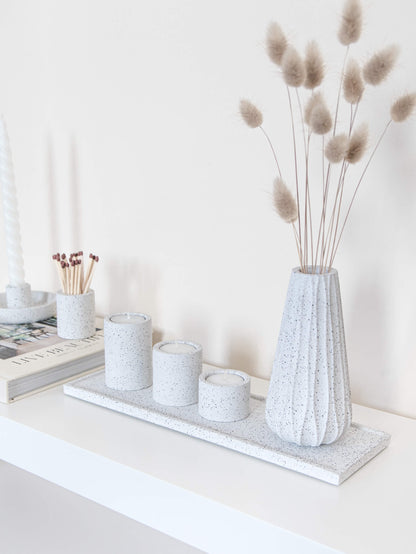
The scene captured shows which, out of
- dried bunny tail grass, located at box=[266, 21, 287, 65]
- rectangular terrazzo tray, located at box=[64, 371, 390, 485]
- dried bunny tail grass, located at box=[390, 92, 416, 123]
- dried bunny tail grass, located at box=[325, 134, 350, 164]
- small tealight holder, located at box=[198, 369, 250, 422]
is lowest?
rectangular terrazzo tray, located at box=[64, 371, 390, 485]

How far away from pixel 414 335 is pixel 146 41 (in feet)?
1.76

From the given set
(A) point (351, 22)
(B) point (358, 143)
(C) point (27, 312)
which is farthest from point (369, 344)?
(C) point (27, 312)

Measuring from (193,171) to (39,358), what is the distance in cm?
32

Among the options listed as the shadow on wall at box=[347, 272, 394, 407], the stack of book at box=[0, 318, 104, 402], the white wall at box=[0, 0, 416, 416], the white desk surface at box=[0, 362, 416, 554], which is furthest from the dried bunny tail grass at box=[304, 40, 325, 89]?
the stack of book at box=[0, 318, 104, 402]

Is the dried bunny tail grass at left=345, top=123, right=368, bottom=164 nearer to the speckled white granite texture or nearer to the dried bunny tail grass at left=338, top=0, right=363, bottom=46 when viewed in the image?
the dried bunny tail grass at left=338, top=0, right=363, bottom=46

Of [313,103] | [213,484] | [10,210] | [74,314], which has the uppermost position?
[313,103]

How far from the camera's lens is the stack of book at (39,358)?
80 cm

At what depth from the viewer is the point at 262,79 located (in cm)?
81

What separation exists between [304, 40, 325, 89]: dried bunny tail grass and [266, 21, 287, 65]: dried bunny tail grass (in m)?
0.02

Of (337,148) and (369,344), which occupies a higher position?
(337,148)

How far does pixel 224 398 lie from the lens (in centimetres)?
71

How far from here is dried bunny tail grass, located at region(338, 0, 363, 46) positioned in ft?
1.81

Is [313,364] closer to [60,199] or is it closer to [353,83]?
[353,83]

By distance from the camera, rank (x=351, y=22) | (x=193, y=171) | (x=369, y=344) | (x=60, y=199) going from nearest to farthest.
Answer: (x=351, y=22) → (x=369, y=344) → (x=193, y=171) → (x=60, y=199)
